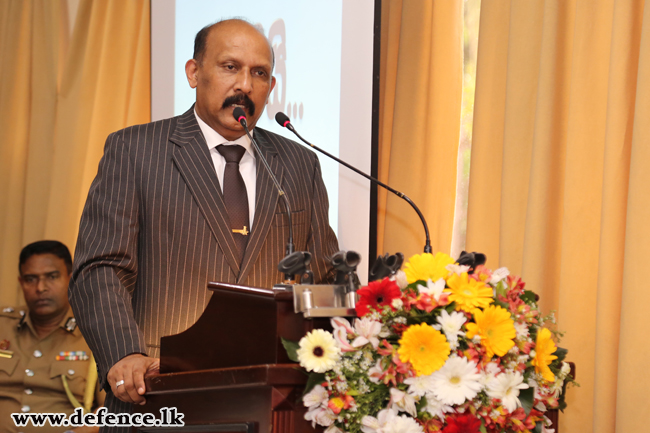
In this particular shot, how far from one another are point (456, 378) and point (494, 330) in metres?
0.12

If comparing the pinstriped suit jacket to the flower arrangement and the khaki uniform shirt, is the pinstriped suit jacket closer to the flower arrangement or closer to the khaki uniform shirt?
the flower arrangement

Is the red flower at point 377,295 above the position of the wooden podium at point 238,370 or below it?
above

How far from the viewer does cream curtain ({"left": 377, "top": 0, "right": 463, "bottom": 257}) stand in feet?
9.27

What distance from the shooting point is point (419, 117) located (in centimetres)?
296

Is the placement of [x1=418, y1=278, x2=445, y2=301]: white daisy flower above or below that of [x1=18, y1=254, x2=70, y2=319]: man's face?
above

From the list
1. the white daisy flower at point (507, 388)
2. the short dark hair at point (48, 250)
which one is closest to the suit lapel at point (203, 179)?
the white daisy flower at point (507, 388)

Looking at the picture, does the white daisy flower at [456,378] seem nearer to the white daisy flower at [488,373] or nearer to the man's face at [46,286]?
the white daisy flower at [488,373]

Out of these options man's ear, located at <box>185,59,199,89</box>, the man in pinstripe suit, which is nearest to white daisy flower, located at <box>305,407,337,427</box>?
the man in pinstripe suit

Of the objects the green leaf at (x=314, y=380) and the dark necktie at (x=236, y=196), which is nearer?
the green leaf at (x=314, y=380)

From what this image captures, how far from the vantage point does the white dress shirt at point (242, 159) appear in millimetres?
2090

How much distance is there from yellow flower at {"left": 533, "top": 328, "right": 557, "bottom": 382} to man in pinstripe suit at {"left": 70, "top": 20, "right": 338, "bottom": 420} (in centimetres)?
87

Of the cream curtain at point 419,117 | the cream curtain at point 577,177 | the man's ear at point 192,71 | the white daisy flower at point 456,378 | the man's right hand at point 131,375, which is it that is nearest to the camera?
the white daisy flower at point 456,378

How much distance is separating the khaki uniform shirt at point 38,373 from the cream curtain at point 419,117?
2223 millimetres

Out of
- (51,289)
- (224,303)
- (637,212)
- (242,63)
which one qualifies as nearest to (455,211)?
(637,212)
